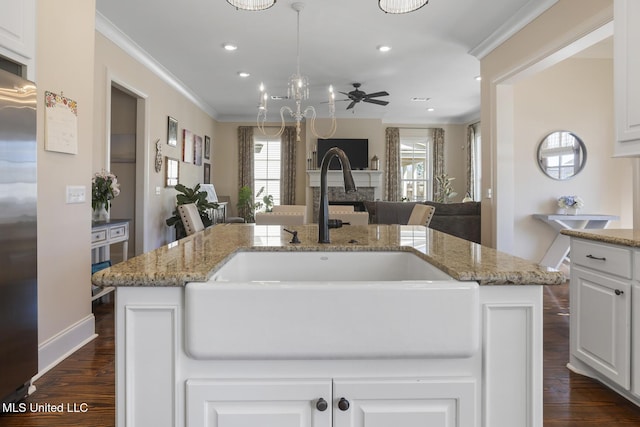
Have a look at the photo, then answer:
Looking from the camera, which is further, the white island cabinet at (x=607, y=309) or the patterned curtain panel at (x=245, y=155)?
the patterned curtain panel at (x=245, y=155)

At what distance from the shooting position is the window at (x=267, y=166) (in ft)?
30.2

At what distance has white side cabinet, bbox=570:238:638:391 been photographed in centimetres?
190

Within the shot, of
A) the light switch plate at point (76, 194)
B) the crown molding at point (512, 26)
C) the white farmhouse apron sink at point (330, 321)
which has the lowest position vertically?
the white farmhouse apron sink at point (330, 321)

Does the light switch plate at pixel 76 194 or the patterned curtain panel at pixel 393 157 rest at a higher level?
the patterned curtain panel at pixel 393 157

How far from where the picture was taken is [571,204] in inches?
192

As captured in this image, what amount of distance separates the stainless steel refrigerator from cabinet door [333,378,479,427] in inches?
68.1

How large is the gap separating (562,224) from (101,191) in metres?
5.09

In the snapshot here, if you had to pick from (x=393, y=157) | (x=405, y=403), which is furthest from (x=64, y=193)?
(x=393, y=157)

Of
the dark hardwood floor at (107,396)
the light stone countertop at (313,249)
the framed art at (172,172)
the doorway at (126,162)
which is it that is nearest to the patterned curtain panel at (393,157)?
the framed art at (172,172)

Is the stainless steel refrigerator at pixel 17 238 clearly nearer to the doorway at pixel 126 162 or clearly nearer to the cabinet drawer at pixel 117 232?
the cabinet drawer at pixel 117 232

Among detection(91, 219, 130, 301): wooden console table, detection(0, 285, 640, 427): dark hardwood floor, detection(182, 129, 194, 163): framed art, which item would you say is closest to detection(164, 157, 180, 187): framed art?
detection(182, 129, 194, 163): framed art

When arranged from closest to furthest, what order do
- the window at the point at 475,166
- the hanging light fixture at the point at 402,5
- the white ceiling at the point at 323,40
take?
the hanging light fixture at the point at 402,5 < the white ceiling at the point at 323,40 < the window at the point at 475,166

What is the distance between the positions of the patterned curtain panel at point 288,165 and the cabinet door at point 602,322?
23.8ft

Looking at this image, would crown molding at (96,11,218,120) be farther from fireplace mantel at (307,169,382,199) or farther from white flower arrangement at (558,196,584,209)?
white flower arrangement at (558,196,584,209)
